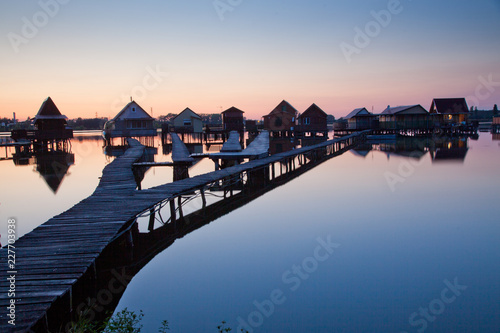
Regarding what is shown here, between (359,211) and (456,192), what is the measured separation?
7194 millimetres

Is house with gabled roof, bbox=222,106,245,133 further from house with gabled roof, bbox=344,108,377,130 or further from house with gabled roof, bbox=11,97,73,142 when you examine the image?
house with gabled roof, bbox=11,97,73,142

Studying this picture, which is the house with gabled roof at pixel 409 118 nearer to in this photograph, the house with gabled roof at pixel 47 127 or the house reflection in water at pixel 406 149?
the house reflection in water at pixel 406 149

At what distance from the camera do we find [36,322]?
16.4 ft

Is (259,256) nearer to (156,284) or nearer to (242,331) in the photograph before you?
(156,284)

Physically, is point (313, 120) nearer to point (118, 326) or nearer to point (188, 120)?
point (188, 120)

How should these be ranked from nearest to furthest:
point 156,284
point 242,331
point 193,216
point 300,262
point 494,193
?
point 242,331 → point 156,284 → point 300,262 → point 193,216 → point 494,193

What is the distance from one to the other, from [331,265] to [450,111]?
63922mm

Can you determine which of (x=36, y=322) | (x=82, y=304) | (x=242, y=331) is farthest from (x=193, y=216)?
(x=36, y=322)

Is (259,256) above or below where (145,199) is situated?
below

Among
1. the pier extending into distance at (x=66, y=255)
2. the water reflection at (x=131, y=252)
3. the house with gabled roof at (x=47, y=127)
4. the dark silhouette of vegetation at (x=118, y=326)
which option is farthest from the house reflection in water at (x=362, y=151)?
the dark silhouette of vegetation at (x=118, y=326)

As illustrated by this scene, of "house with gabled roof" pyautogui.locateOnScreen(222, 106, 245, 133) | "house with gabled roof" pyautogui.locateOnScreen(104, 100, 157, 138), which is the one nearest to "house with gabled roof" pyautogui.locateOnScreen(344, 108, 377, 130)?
"house with gabled roof" pyautogui.locateOnScreen(222, 106, 245, 133)

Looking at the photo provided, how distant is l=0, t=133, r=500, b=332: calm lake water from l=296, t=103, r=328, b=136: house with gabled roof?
132ft

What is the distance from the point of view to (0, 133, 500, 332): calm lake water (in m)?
7.26

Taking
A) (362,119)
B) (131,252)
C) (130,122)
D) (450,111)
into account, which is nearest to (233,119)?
(130,122)
